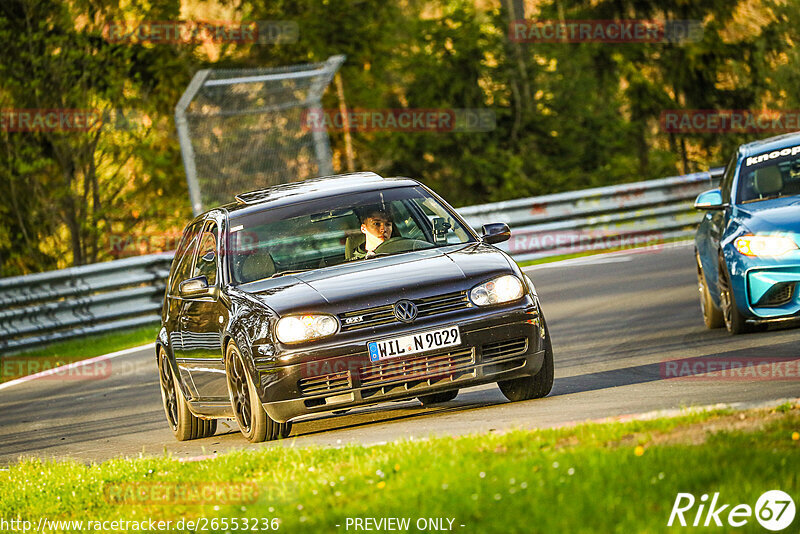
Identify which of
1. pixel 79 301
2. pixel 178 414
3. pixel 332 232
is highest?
pixel 332 232

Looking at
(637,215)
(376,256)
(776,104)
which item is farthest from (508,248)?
(776,104)

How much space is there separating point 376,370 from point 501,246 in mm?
13998

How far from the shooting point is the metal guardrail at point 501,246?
18797mm

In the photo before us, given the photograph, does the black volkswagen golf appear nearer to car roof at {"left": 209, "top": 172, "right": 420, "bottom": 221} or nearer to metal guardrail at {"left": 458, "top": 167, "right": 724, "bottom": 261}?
car roof at {"left": 209, "top": 172, "right": 420, "bottom": 221}

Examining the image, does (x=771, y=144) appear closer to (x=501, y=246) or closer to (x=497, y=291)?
(x=497, y=291)

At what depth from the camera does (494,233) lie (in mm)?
9820

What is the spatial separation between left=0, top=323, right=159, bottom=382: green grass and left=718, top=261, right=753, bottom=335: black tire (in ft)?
28.0

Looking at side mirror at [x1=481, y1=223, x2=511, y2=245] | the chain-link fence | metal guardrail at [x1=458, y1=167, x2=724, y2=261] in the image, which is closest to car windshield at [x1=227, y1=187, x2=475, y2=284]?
side mirror at [x1=481, y1=223, x2=511, y2=245]

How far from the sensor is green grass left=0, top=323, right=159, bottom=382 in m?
17.1

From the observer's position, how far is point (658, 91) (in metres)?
34.8

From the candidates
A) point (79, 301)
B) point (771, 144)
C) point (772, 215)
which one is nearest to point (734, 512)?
point (772, 215)

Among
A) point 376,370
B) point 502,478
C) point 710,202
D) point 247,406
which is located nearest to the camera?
point 502,478

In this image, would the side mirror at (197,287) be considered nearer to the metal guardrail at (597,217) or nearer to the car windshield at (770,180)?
the car windshield at (770,180)

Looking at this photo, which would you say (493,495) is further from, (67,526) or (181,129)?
(181,129)
